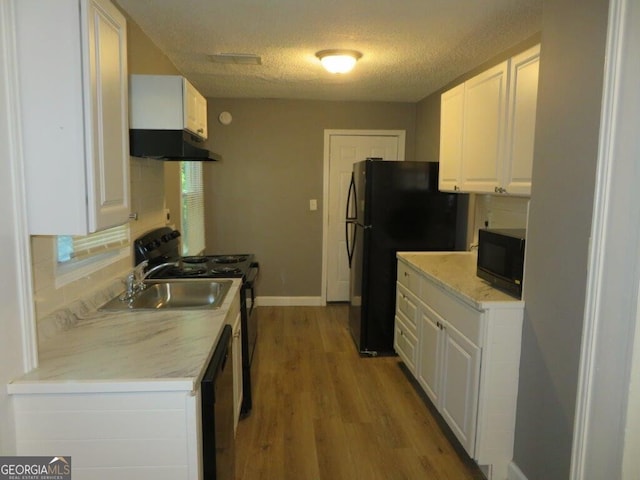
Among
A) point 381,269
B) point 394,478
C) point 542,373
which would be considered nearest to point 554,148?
point 542,373

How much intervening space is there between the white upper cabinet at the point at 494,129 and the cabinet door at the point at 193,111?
1736 millimetres

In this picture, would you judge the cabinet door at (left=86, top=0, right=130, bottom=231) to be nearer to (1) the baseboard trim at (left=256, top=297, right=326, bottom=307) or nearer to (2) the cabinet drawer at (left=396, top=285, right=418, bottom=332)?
(2) the cabinet drawer at (left=396, top=285, right=418, bottom=332)

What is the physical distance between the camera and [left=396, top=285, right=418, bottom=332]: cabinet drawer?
3092 millimetres

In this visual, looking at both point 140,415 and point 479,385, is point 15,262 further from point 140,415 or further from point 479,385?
point 479,385

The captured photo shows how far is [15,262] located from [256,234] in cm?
377

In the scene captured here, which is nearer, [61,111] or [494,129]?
[61,111]

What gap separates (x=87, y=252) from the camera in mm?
2049

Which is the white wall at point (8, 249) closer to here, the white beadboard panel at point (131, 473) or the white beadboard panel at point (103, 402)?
the white beadboard panel at point (103, 402)

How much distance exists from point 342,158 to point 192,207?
1.77m

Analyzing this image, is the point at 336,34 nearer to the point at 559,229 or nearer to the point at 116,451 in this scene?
the point at 559,229

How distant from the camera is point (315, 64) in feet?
11.3

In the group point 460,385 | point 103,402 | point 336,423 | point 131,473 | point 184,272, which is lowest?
point 336,423

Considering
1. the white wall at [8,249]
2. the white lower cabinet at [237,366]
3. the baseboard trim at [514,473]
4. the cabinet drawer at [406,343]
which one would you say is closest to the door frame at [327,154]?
the cabinet drawer at [406,343]

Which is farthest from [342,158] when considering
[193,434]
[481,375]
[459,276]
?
[193,434]
